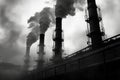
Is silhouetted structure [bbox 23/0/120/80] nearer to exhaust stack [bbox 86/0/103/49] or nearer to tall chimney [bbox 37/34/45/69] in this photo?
exhaust stack [bbox 86/0/103/49]

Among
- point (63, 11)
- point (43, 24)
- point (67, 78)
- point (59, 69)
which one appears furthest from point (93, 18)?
point (43, 24)

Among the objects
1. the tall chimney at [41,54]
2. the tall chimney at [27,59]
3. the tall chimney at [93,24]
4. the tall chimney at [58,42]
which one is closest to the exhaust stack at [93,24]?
the tall chimney at [93,24]

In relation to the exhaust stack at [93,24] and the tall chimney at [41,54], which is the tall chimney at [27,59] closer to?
the tall chimney at [41,54]

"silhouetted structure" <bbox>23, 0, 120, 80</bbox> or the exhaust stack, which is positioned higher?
the exhaust stack

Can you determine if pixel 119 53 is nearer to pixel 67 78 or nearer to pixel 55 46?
pixel 67 78

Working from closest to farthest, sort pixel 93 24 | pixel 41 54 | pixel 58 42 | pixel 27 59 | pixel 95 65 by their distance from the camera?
pixel 95 65 < pixel 93 24 < pixel 58 42 < pixel 41 54 < pixel 27 59

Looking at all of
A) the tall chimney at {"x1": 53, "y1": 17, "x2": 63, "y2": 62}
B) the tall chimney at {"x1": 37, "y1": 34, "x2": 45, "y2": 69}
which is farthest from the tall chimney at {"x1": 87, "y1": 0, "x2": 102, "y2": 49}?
the tall chimney at {"x1": 37, "y1": 34, "x2": 45, "y2": 69}

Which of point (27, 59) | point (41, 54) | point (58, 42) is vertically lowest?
point (41, 54)

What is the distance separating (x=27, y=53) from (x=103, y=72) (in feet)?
96.5

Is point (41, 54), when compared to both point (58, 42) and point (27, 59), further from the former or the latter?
point (27, 59)

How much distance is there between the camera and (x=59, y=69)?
515 inches

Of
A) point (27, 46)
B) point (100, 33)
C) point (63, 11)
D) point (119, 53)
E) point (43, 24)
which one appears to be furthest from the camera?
point (27, 46)

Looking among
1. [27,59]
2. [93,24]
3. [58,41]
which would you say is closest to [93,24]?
[93,24]

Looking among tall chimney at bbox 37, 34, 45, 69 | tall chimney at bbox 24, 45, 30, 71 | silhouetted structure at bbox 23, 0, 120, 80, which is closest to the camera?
silhouetted structure at bbox 23, 0, 120, 80
